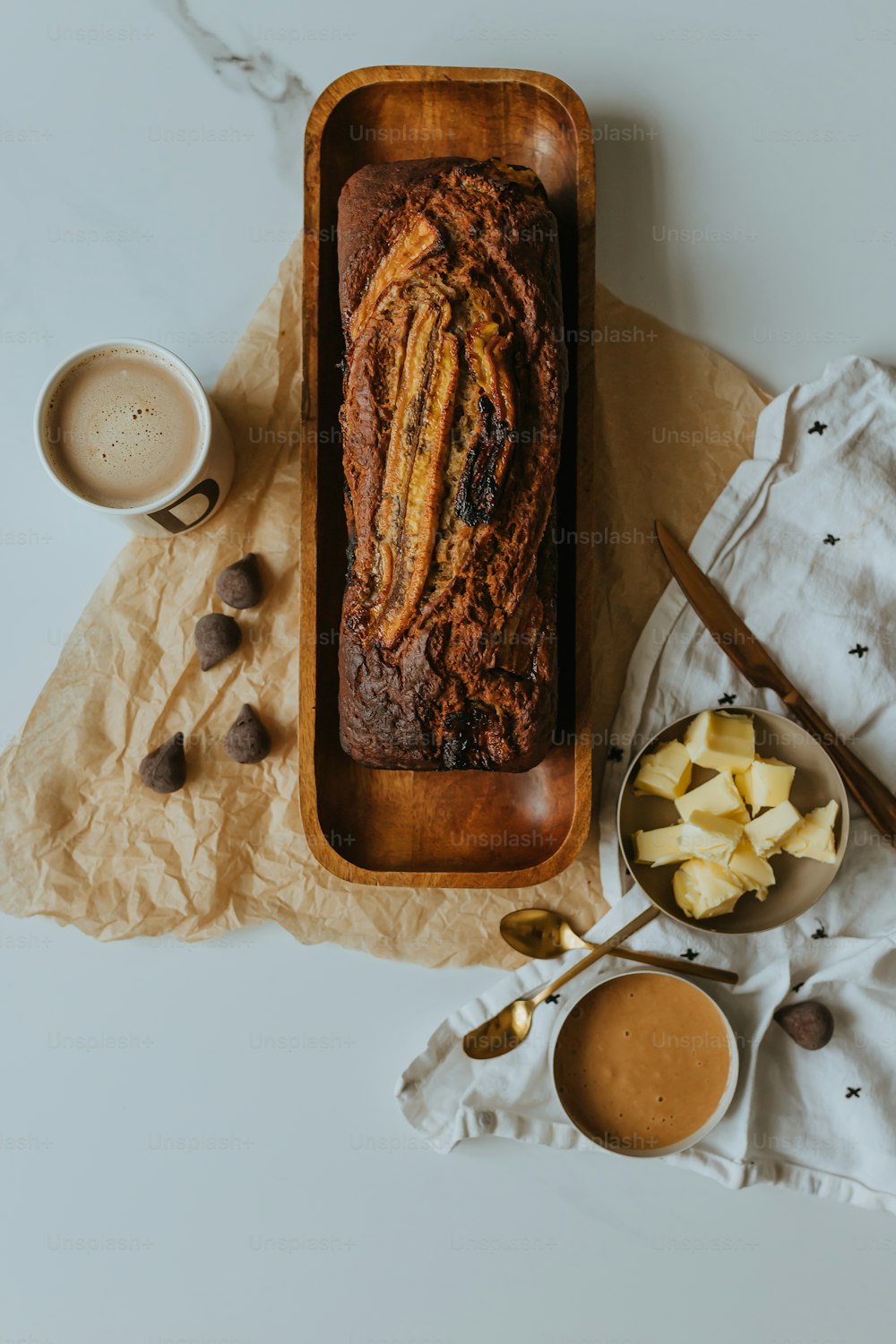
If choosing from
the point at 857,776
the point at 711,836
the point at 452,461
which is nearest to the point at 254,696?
the point at 452,461

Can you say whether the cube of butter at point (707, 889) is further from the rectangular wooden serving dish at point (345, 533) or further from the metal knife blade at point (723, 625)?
the metal knife blade at point (723, 625)

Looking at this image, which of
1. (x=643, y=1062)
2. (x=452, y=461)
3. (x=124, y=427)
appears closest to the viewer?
(x=452, y=461)

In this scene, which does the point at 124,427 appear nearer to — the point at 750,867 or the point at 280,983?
the point at 280,983

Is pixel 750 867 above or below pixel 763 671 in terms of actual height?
below

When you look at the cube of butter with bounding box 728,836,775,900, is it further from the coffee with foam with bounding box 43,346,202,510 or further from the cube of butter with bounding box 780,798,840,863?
the coffee with foam with bounding box 43,346,202,510

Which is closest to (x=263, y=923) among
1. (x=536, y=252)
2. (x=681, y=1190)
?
(x=681, y=1190)

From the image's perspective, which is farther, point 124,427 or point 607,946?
point 607,946

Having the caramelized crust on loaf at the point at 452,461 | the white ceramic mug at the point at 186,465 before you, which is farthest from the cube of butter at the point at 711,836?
the white ceramic mug at the point at 186,465

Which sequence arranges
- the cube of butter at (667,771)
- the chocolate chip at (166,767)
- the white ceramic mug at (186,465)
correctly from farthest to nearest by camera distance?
the chocolate chip at (166,767), the cube of butter at (667,771), the white ceramic mug at (186,465)
